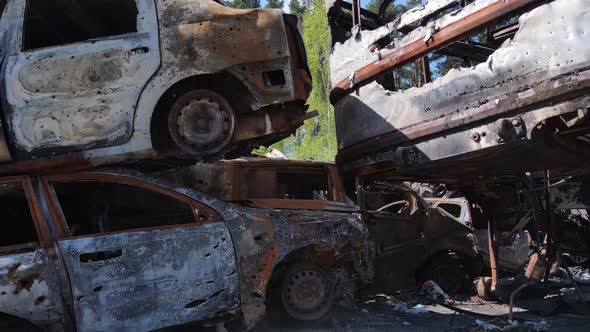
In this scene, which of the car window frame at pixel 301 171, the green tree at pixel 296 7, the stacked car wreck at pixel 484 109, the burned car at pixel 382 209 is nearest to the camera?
the stacked car wreck at pixel 484 109

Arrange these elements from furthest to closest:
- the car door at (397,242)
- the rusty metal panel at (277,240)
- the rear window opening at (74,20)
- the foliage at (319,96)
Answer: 1. the foliage at (319,96)
2. the car door at (397,242)
3. the rear window opening at (74,20)
4. the rusty metal panel at (277,240)

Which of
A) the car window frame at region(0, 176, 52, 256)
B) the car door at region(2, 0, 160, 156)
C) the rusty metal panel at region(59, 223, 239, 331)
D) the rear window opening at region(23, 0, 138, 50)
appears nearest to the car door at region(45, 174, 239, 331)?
the rusty metal panel at region(59, 223, 239, 331)

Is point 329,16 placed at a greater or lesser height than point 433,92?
greater

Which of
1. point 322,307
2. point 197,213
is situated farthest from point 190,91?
point 322,307

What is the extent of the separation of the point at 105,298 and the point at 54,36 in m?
3.22

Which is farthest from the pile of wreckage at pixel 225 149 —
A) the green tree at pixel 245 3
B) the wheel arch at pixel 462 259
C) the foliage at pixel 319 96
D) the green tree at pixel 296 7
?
the green tree at pixel 296 7

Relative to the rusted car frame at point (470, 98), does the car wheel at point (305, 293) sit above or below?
below

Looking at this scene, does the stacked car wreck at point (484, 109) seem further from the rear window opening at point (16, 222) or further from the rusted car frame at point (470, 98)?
the rear window opening at point (16, 222)

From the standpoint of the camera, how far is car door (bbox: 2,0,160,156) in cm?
422

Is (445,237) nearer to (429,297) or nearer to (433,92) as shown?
(429,297)

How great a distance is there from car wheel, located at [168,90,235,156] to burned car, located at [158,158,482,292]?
1.70 feet

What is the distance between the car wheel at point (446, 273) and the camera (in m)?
7.12

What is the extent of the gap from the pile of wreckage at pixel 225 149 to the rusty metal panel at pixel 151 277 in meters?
0.01

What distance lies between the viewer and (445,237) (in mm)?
7047
